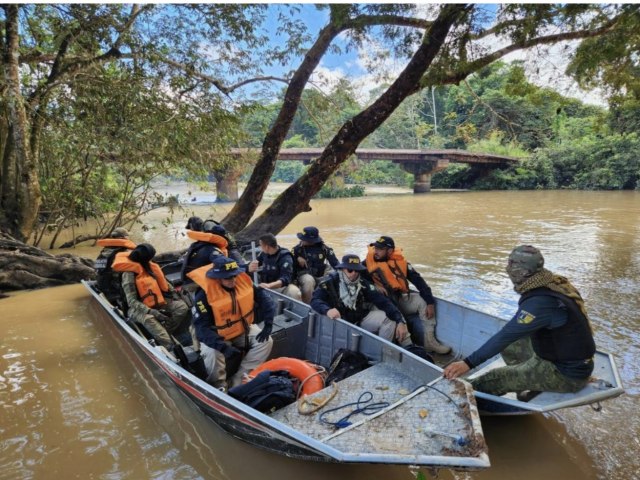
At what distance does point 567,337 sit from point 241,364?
278 centimetres

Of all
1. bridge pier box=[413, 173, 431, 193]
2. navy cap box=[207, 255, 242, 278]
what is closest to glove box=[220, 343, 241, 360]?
navy cap box=[207, 255, 242, 278]

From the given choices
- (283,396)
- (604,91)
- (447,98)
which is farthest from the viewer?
(447,98)

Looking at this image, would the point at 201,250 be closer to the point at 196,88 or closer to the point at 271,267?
the point at 271,267

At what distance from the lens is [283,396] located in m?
3.35

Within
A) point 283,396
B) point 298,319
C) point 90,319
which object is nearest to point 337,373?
point 283,396

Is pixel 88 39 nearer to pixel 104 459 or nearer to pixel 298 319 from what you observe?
pixel 298 319

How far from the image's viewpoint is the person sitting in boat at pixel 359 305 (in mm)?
4426

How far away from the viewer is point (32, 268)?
27.9ft

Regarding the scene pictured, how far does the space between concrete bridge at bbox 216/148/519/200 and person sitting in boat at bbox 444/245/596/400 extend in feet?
70.5

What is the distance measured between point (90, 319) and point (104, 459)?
400 centimetres

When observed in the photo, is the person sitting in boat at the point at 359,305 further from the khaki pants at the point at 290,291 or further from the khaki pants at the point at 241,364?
the khaki pants at the point at 290,291

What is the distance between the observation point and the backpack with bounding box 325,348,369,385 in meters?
3.89

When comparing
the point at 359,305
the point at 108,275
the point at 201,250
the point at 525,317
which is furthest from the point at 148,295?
the point at 525,317

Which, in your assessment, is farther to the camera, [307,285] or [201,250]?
[307,285]
